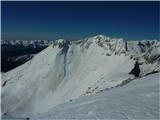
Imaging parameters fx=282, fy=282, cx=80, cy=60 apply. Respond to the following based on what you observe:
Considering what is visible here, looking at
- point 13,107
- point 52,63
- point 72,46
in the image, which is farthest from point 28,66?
point 13,107

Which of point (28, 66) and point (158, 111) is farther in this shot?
point (28, 66)

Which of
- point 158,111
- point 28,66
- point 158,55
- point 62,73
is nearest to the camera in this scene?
point 158,111

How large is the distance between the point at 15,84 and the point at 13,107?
21414 millimetres

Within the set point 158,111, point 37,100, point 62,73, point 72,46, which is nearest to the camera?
point 158,111

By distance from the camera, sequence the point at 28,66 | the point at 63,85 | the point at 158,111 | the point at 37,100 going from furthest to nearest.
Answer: the point at 28,66, the point at 63,85, the point at 37,100, the point at 158,111

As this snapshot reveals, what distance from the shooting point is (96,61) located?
440 ft

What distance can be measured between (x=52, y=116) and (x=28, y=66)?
121 metres

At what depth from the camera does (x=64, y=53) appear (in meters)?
138

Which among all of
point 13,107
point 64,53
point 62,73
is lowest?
point 13,107

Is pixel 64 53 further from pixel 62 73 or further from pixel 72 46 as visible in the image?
pixel 62 73

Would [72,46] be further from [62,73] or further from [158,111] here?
[158,111]

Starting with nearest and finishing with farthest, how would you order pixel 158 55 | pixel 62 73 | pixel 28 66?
pixel 158 55, pixel 62 73, pixel 28 66

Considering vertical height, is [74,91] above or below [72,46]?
below

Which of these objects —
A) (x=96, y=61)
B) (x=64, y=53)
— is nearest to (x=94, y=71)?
(x=96, y=61)
